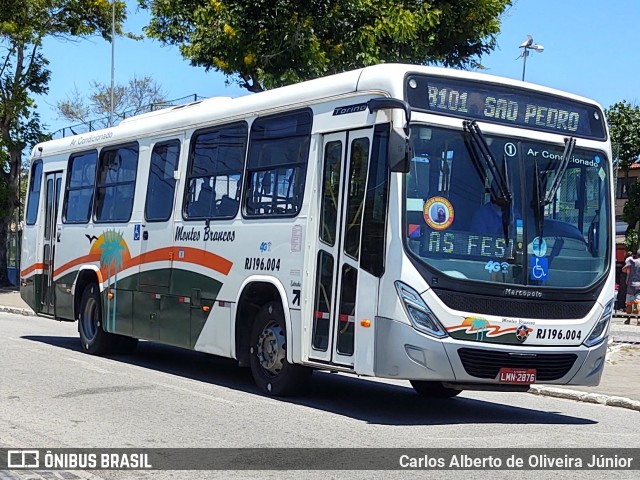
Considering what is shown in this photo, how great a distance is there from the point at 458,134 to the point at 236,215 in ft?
10.7

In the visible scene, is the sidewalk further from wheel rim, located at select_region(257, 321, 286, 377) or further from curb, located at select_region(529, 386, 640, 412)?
wheel rim, located at select_region(257, 321, 286, 377)

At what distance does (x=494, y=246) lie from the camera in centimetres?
992

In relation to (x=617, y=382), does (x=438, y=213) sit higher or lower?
higher

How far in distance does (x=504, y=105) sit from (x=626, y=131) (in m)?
25.4

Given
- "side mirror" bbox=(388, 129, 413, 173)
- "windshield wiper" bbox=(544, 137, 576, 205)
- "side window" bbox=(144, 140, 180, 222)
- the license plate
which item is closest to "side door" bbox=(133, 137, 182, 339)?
"side window" bbox=(144, 140, 180, 222)

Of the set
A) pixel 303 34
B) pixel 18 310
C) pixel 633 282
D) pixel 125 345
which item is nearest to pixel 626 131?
pixel 633 282

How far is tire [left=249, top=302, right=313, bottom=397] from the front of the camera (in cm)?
1120

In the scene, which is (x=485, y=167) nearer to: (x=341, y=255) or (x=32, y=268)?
(x=341, y=255)

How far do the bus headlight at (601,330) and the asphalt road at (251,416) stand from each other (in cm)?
84

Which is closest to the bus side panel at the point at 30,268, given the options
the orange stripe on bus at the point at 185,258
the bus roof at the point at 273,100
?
the bus roof at the point at 273,100

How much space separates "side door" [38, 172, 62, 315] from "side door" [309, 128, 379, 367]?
777cm

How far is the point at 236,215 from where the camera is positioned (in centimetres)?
1220

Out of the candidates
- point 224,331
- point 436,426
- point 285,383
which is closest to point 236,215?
point 224,331

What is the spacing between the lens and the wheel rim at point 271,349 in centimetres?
1129
